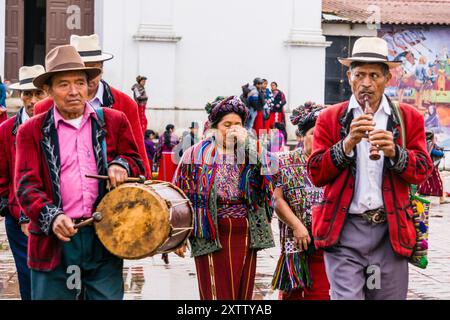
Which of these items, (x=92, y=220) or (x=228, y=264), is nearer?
(x=92, y=220)

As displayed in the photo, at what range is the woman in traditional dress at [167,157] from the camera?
16.1 m

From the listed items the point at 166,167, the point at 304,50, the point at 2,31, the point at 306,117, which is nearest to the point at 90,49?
the point at 306,117

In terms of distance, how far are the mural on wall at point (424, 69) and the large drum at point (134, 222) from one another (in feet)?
77.5

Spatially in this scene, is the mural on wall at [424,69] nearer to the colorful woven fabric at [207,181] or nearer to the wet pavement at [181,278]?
the wet pavement at [181,278]

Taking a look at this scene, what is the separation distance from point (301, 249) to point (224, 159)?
894mm

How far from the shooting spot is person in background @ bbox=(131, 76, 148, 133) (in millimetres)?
23000

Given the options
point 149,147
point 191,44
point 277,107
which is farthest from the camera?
point 191,44

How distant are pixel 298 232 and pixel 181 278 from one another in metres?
3.12

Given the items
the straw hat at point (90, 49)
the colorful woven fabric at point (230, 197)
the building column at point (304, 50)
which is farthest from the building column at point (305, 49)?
the colorful woven fabric at point (230, 197)

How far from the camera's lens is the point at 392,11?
97.0ft

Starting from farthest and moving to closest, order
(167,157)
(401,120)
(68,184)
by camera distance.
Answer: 1. (167,157)
2. (401,120)
3. (68,184)

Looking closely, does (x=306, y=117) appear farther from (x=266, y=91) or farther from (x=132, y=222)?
(x=266, y=91)

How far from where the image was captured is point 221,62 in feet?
83.6

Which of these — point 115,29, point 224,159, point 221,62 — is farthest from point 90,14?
point 224,159
